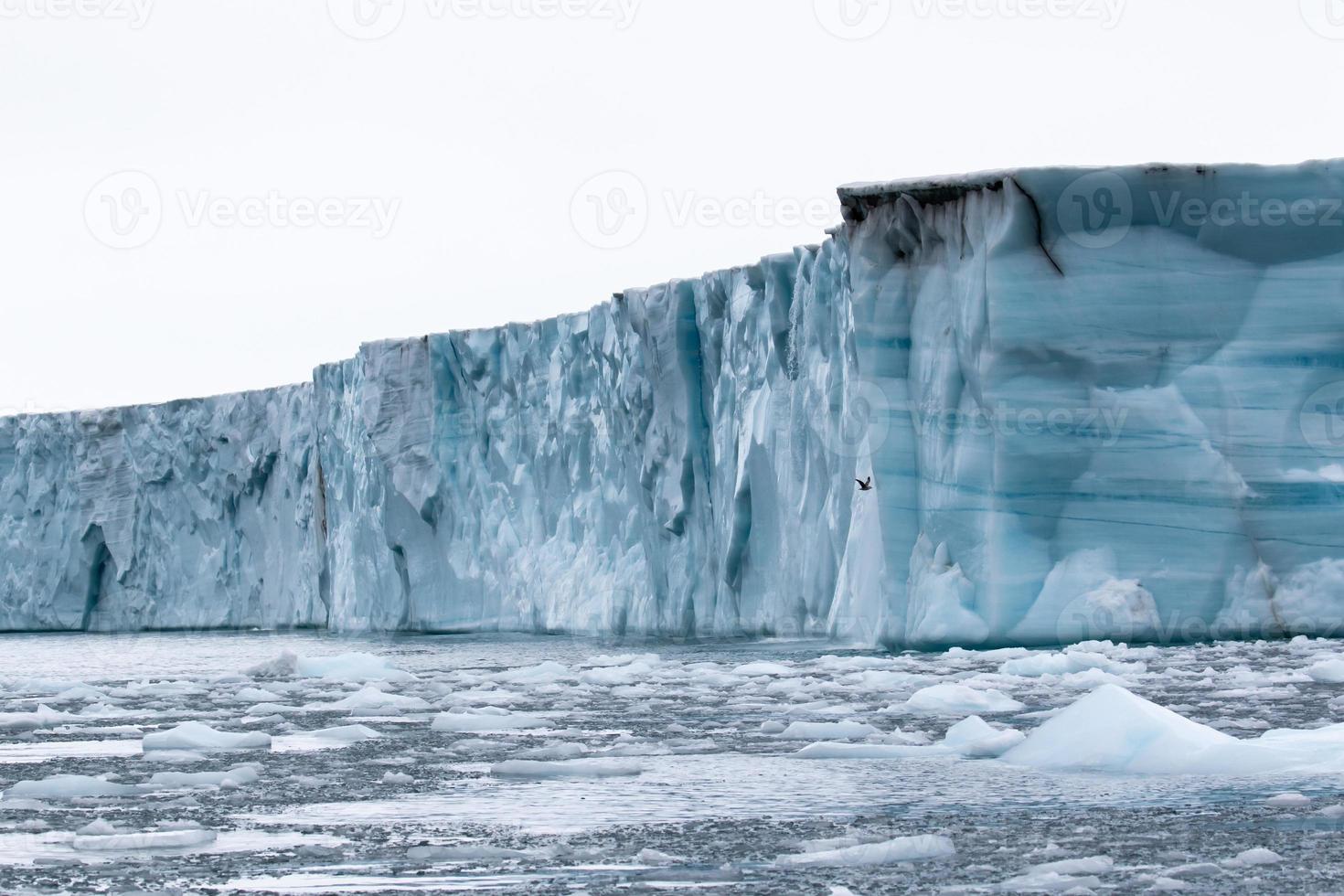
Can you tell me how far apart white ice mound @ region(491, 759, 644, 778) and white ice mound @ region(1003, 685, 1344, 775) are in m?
1.22

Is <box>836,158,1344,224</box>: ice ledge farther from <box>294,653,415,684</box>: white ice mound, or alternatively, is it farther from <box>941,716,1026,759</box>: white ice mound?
<box>941,716,1026,759</box>: white ice mound

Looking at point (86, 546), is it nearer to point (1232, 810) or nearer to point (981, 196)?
point (981, 196)

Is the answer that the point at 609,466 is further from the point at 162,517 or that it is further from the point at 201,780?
the point at 201,780

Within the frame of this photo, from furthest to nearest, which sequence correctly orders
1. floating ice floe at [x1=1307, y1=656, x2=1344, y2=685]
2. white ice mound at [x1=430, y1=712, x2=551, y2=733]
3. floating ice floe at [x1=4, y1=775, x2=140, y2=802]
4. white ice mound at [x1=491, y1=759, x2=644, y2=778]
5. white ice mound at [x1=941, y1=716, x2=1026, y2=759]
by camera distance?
1. floating ice floe at [x1=1307, y1=656, x2=1344, y2=685]
2. white ice mound at [x1=430, y1=712, x2=551, y2=733]
3. white ice mound at [x1=941, y1=716, x2=1026, y2=759]
4. white ice mound at [x1=491, y1=759, x2=644, y2=778]
5. floating ice floe at [x1=4, y1=775, x2=140, y2=802]

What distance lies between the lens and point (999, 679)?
349 inches

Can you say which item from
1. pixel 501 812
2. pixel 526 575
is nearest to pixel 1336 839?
pixel 501 812

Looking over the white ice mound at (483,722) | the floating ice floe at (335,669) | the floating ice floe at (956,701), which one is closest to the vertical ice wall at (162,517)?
the floating ice floe at (335,669)

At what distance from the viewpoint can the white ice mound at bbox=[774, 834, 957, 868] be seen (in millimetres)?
3734

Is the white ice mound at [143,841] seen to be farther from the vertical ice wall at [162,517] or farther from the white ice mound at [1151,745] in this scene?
the vertical ice wall at [162,517]


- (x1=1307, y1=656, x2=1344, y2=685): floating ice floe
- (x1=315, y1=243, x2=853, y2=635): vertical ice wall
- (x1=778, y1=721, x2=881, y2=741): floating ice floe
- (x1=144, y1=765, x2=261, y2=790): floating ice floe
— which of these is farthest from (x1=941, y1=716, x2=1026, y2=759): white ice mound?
(x1=315, y1=243, x2=853, y2=635): vertical ice wall

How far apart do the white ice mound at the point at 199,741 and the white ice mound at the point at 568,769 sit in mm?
1410

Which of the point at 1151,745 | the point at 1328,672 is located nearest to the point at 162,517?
the point at 1328,672

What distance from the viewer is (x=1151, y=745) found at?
17.1 ft

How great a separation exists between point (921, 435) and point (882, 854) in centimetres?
916
